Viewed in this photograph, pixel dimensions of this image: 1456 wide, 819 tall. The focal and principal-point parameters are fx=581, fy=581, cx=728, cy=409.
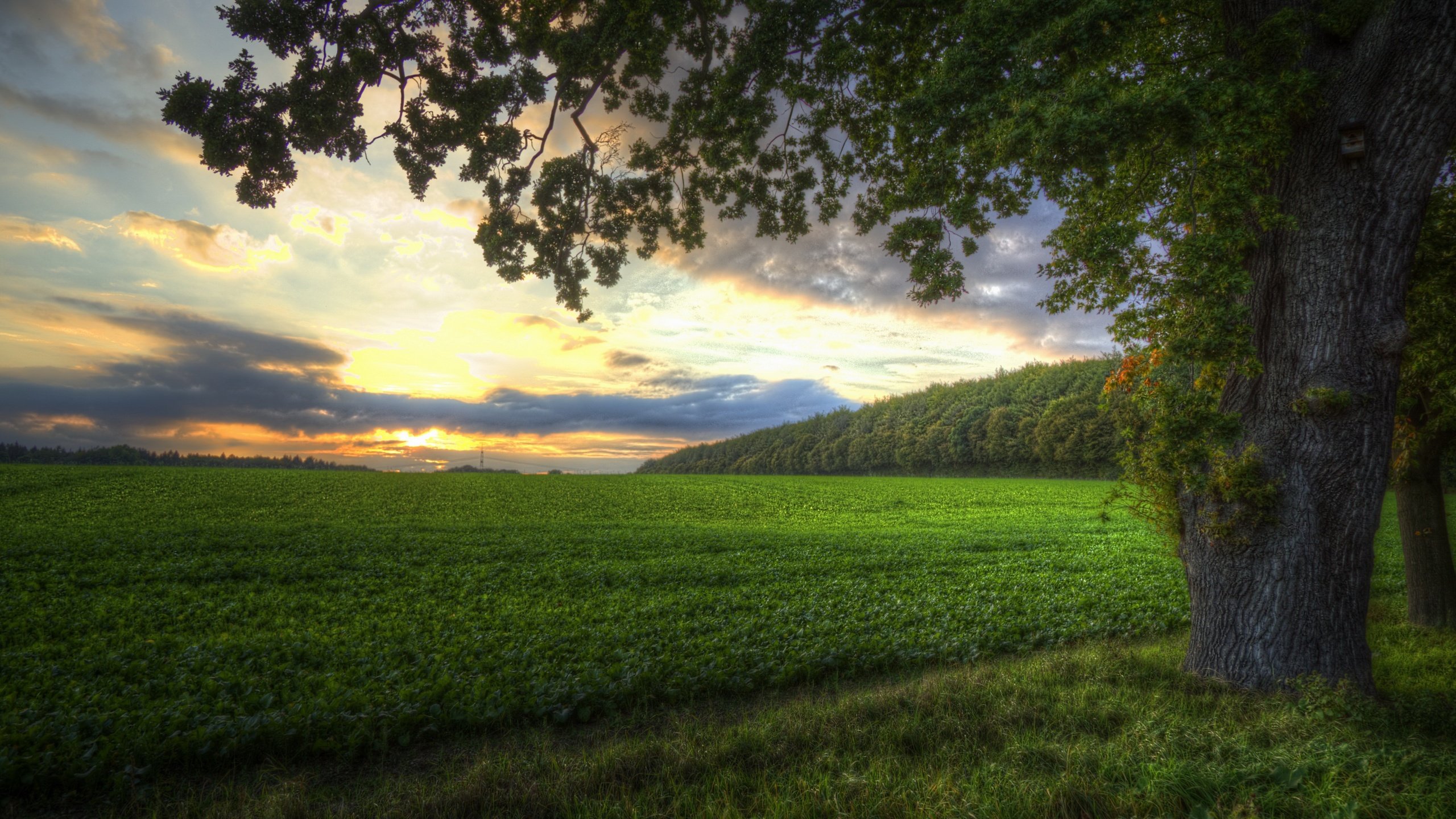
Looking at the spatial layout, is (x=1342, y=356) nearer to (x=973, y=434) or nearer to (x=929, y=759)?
(x=929, y=759)

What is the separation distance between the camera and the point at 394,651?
27.1ft

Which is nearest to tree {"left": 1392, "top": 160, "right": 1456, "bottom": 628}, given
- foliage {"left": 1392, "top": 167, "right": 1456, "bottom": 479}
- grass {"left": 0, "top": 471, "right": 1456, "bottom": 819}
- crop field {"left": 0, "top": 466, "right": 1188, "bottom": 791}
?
foliage {"left": 1392, "top": 167, "right": 1456, "bottom": 479}

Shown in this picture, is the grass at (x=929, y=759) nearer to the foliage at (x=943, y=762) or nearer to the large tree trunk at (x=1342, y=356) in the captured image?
the foliage at (x=943, y=762)

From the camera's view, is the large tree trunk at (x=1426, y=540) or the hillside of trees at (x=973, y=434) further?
the hillside of trees at (x=973, y=434)

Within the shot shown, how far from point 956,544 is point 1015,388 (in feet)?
266

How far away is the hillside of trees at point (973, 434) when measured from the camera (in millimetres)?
72188

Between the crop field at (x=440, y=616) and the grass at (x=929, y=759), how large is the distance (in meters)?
0.43

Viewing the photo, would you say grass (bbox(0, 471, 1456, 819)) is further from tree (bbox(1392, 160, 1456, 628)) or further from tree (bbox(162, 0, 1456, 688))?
tree (bbox(1392, 160, 1456, 628))

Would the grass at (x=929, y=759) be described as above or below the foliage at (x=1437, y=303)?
below

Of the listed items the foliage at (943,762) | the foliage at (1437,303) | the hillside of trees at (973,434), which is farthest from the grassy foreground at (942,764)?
the hillside of trees at (973,434)

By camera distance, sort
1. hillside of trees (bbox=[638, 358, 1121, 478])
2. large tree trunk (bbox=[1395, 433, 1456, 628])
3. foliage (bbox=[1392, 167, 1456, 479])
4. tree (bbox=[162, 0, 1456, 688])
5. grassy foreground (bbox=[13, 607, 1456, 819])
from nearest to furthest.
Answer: grassy foreground (bbox=[13, 607, 1456, 819])
tree (bbox=[162, 0, 1456, 688])
foliage (bbox=[1392, 167, 1456, 479])
large tree trunk (bbox=[1395, 433, 1456, 628])
hillside of trees (bbox=[638, 358, 1121, 478])

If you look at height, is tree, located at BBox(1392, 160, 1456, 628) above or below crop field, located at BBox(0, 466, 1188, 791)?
above

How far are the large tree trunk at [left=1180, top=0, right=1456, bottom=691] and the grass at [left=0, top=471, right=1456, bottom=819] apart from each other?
79 centimetres

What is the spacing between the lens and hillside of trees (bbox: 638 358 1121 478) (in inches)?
2842
